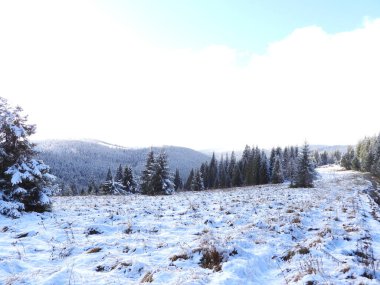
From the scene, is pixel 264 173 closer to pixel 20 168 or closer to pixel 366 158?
pixel 366 158

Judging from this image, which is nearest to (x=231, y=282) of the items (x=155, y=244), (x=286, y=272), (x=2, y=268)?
(x=286, y=272)

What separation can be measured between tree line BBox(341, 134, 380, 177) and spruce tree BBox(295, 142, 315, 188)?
97.8 feet

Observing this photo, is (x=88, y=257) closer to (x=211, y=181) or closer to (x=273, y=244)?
(x=273, y=244)

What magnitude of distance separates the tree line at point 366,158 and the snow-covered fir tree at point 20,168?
6944 centimetres

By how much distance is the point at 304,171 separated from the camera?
4372 cm

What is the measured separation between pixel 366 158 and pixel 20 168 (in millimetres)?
91036

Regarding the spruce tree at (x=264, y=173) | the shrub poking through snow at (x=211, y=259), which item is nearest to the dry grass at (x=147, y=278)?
the shrub poking through snow at (x=211, y=259)

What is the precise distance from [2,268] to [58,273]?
1.33m

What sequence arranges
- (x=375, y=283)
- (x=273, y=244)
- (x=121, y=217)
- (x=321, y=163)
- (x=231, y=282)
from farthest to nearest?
(x=321, y=163) < (x=121, y=217) < (x=273, y=244) < (x=231, y=282) < (x=375, y=283)

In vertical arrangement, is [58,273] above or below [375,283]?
below

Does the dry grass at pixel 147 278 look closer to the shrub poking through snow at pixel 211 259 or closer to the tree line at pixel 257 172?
the shrub poking through snow at pixel 211 259

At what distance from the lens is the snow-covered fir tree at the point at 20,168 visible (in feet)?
44.6

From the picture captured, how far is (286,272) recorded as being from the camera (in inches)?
244

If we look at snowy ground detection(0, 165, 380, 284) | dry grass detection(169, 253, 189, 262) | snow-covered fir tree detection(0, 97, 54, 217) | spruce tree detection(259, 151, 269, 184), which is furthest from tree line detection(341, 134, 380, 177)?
dry grass detection(169, 253, 189, 262)
